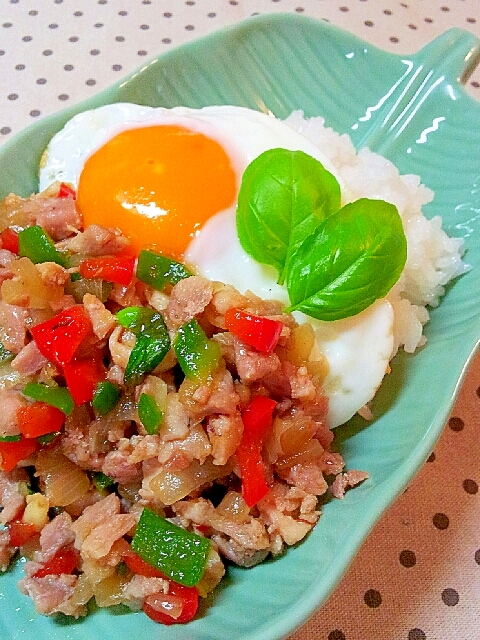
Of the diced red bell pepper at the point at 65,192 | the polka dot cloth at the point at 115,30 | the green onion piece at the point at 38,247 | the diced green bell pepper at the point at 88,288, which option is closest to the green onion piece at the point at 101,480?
the diced green bell pepper at the point at 88,288

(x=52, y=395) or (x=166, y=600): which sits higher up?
(x=52, y=395)

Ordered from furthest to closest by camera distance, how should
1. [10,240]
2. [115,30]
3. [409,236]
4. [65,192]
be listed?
[115,30] → [409,236] → [65,192] → [10,240]

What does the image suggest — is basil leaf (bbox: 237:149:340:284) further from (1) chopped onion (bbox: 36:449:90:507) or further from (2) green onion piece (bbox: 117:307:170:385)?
(1) chopped onion (bbox: 36:449:90:507)

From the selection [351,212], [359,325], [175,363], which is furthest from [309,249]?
[175,363]

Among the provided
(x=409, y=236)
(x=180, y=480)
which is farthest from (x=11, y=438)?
(x=409, y=236)

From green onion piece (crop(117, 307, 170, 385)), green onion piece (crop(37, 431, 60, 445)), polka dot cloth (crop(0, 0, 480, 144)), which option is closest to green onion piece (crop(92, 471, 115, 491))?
green onion piece (crop(37, 431, 60, 445))

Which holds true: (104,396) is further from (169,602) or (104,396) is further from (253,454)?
(169,602)
